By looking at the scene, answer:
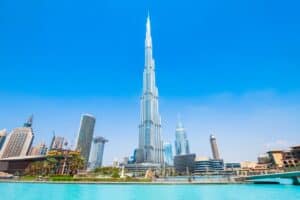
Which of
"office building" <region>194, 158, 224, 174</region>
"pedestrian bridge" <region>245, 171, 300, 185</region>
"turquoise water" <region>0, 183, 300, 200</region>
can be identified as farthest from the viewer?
"office building" <region>194, 158, 224, 174</region>

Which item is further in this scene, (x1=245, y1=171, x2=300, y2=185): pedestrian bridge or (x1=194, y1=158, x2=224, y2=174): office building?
(x1=194, y1=158, x2=224, y2=174): office building

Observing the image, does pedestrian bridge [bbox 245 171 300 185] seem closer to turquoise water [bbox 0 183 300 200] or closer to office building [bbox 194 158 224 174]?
turquoise water [bbox 0 183 300 200]

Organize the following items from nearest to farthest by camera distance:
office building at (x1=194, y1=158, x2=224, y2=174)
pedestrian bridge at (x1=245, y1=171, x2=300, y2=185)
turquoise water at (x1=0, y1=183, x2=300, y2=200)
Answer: turquoise water at (x1=0, y1=183, x2=300, y2=200), pedestrian bridge at (x1=245, y1=171, x2=300, y2=185), office building at (x1=194, y1=158, x2=224, y2=174)

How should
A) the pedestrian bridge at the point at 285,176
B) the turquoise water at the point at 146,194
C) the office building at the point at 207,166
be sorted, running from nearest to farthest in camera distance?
the turquoise water at the point at 146,194
the pedestrian bridge at the point at 285,176
the office building at the point at 207,166

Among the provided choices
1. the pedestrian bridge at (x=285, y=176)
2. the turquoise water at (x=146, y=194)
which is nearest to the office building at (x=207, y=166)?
the pedestrian bridge at (x=285, y=176)

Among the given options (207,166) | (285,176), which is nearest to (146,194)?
(285,176)

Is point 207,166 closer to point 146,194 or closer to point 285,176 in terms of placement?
point 285,176

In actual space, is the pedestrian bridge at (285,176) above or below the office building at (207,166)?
below

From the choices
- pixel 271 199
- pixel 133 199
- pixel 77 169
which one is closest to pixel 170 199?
pixel 133 199

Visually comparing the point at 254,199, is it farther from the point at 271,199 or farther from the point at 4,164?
the point at 4,164

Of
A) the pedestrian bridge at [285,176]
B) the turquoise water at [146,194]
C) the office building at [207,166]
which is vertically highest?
the office building at [207,166]

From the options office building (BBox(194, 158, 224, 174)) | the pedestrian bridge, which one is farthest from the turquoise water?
office building (BBox(194, 158, 224, 174))

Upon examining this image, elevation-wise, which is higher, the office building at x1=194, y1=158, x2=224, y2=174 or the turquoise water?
the office building at x1=194, y1=158, x2=224, y2=174

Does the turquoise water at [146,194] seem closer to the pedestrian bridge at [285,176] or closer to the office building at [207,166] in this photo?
the pedestrian bridge at [285,176]
